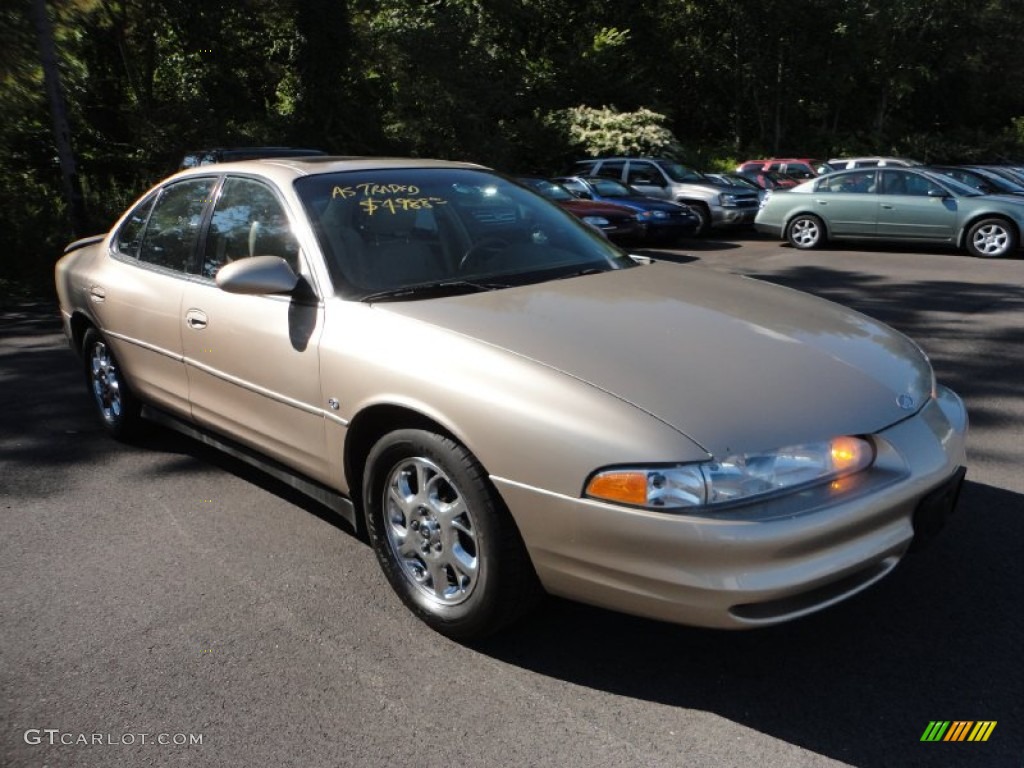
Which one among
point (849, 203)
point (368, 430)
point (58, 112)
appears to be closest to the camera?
point (368, 430)

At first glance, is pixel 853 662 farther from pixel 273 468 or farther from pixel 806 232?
pixel 806 232

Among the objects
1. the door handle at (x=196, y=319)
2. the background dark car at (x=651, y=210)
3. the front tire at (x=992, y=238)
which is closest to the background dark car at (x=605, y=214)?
the background dark car at (x=651, y=210)

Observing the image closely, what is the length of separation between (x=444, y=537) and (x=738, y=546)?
1.03m

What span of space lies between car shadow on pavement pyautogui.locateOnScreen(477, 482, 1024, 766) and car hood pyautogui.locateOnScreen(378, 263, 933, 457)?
2.49 ft

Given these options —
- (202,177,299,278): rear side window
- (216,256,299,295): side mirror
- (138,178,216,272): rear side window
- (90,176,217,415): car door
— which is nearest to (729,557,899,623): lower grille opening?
(216,256,299,295): side mirror

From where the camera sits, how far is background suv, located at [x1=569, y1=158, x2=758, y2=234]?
16719 mm

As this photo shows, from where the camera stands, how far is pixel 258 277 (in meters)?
3.33

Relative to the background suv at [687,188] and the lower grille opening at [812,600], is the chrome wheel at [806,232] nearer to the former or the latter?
the background suv at [687,188]

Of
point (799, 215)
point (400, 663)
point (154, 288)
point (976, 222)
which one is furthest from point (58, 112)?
point (976, 222)

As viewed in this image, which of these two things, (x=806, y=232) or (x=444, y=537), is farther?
(x=806, y=232)

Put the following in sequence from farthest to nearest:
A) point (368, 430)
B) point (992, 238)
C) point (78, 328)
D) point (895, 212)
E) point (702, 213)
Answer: point (702, 213), point (895, 212), point (992, 238), point (78, 328), point (368, 430)

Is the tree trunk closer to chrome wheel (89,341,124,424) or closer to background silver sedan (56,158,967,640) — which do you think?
chrome wheel (89,341,124,424)

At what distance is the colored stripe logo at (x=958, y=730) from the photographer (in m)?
2.45

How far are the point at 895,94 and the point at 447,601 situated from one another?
38.9 m
